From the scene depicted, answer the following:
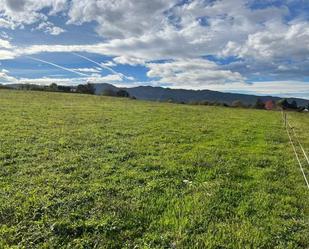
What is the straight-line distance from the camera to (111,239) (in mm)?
7051

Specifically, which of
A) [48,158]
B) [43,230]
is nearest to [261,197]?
[43,230]

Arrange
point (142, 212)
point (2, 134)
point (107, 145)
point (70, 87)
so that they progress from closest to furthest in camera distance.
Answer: point (142, 212) → point (107, 145) → point (2, 134) → point (70, 87)

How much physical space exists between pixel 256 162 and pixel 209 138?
6.72m

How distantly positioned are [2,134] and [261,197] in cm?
1433

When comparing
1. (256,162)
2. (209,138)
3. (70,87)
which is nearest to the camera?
(256,162)

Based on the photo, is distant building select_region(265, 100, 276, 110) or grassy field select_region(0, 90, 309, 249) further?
distant building select_region(265, 100, 276, 110)

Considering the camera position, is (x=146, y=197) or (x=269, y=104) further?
(x=269, y=104)

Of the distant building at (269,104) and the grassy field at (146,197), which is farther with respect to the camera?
the distant building at (269,104)

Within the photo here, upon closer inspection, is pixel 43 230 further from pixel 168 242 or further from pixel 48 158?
pixel 48 158

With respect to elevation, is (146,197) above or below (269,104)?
below

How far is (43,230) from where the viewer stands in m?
7.20

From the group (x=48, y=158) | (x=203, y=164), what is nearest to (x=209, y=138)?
(x=203, y=164)

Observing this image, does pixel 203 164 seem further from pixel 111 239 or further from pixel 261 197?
pixel 111 239

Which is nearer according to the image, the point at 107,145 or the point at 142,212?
the point at 142,212
